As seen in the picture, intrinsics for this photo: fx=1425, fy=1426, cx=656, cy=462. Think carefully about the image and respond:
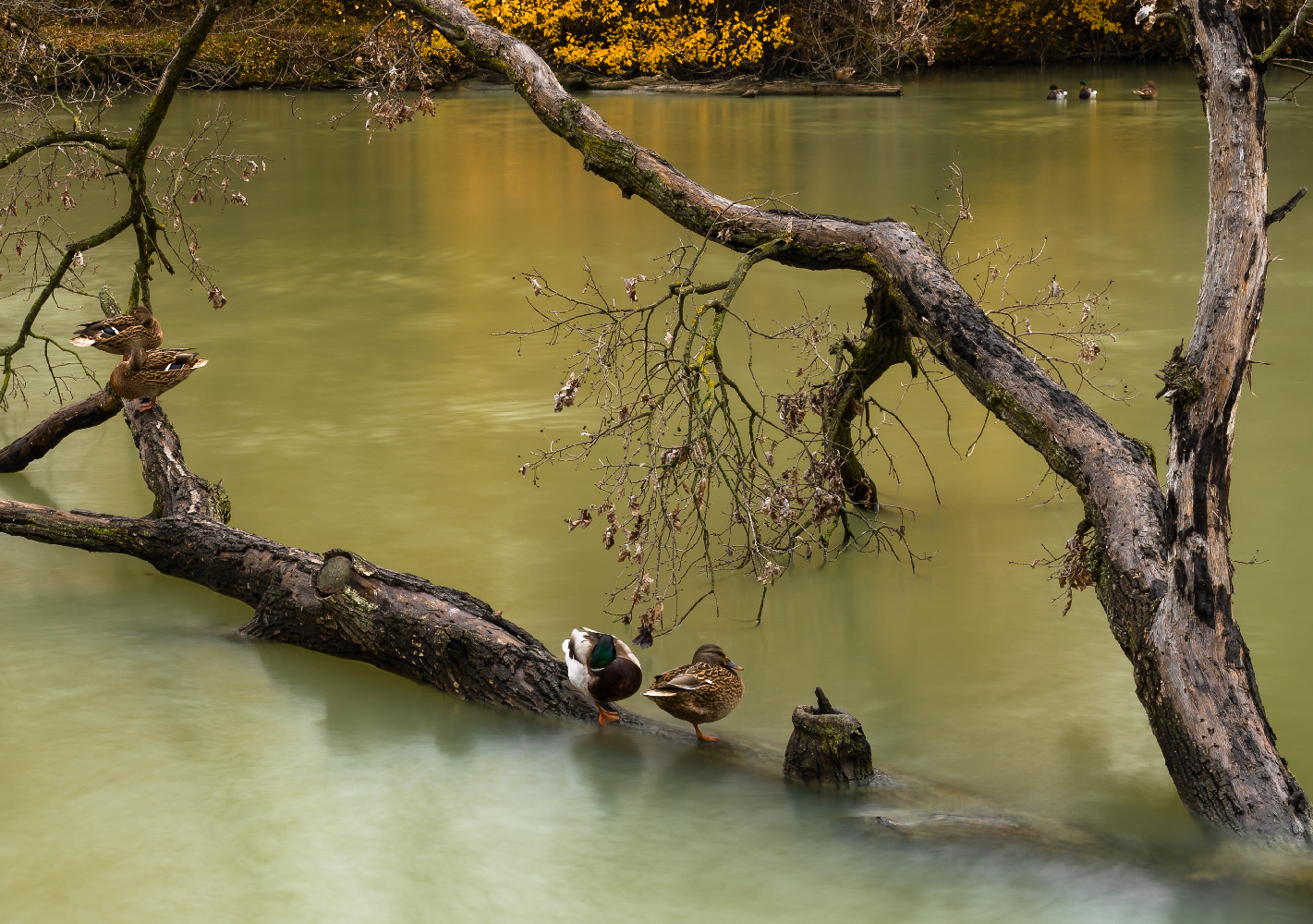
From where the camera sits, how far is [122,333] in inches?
240

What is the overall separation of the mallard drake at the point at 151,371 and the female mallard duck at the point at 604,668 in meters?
2.63

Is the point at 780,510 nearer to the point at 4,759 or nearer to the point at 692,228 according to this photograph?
the point at 692,228

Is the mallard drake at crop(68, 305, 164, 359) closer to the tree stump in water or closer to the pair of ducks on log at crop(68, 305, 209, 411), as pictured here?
the pair of ducks on log at crop(68, 305, 209, 411)

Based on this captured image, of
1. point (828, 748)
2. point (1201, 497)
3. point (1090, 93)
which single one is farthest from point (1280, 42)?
point (1090, 93)

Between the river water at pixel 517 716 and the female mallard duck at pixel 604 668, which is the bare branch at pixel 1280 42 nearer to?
the river water at pixel 517 716

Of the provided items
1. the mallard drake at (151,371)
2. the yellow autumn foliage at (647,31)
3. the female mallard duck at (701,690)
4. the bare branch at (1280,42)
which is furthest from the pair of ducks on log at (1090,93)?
the female mallard duck at (701,690)

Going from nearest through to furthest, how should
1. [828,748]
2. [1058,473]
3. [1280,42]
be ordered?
1. [1280,42]
2. [828,748]
3. [1058,473]

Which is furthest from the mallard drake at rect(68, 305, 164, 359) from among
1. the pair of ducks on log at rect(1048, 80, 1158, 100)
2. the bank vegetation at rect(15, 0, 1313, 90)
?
the bank vegetation at rect(15, 0, 1313, 90)

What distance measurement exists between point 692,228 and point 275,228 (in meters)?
9.03

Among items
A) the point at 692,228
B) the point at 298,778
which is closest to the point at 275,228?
the point at 692,228

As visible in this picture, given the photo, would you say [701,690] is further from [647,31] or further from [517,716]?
[647,31]

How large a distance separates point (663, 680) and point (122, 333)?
3.20 metres

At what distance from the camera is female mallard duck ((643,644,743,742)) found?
4.14 metres

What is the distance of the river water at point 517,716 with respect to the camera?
359 centimetres
